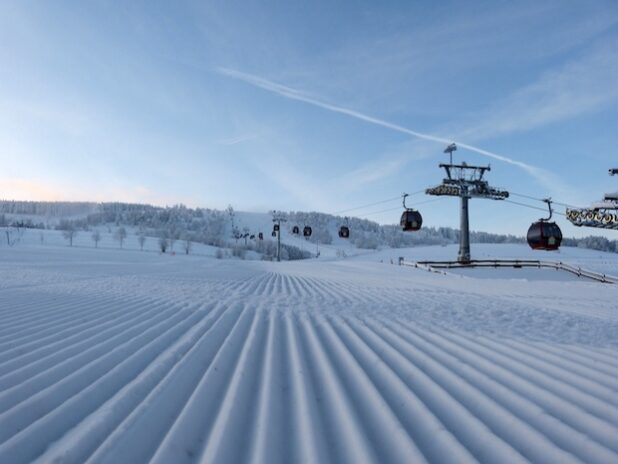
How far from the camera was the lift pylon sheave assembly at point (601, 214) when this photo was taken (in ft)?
48.0

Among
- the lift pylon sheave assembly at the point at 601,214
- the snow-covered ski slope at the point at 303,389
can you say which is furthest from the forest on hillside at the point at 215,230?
the snow-covered ski slope at the point at 303,389

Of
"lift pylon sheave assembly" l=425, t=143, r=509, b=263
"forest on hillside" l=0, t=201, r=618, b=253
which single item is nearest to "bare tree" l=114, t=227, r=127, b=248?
"forest on hillside" l=0, t=201, r=618, b=253

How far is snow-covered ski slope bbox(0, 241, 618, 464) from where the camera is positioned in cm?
248

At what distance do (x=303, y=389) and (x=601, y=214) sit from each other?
17.4 m

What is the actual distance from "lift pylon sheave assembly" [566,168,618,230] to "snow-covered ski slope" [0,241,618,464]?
10523mm

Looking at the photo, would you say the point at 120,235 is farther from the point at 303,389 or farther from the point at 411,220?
the point at 303,389

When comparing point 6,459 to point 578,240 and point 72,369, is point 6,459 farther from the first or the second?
point 578,240

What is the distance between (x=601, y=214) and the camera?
15.2 metres

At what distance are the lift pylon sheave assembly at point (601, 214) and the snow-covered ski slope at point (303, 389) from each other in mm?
10523

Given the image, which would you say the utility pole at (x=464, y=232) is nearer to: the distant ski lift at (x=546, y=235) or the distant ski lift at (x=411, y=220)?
the distant ski lift at (x=411, y=220)

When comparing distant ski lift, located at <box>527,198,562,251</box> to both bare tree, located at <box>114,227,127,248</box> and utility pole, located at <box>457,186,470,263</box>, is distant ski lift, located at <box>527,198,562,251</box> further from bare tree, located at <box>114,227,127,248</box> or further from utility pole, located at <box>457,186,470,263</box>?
bare tree, located at <box>114,227,127,248</box>

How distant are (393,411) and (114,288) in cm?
1078

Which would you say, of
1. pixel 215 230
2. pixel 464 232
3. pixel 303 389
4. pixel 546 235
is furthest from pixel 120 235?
pixel 303 389

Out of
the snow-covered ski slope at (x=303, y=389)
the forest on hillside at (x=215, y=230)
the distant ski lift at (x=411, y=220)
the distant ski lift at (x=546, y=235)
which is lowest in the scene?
the snow-covered ski slope at (x=303, y=389)
